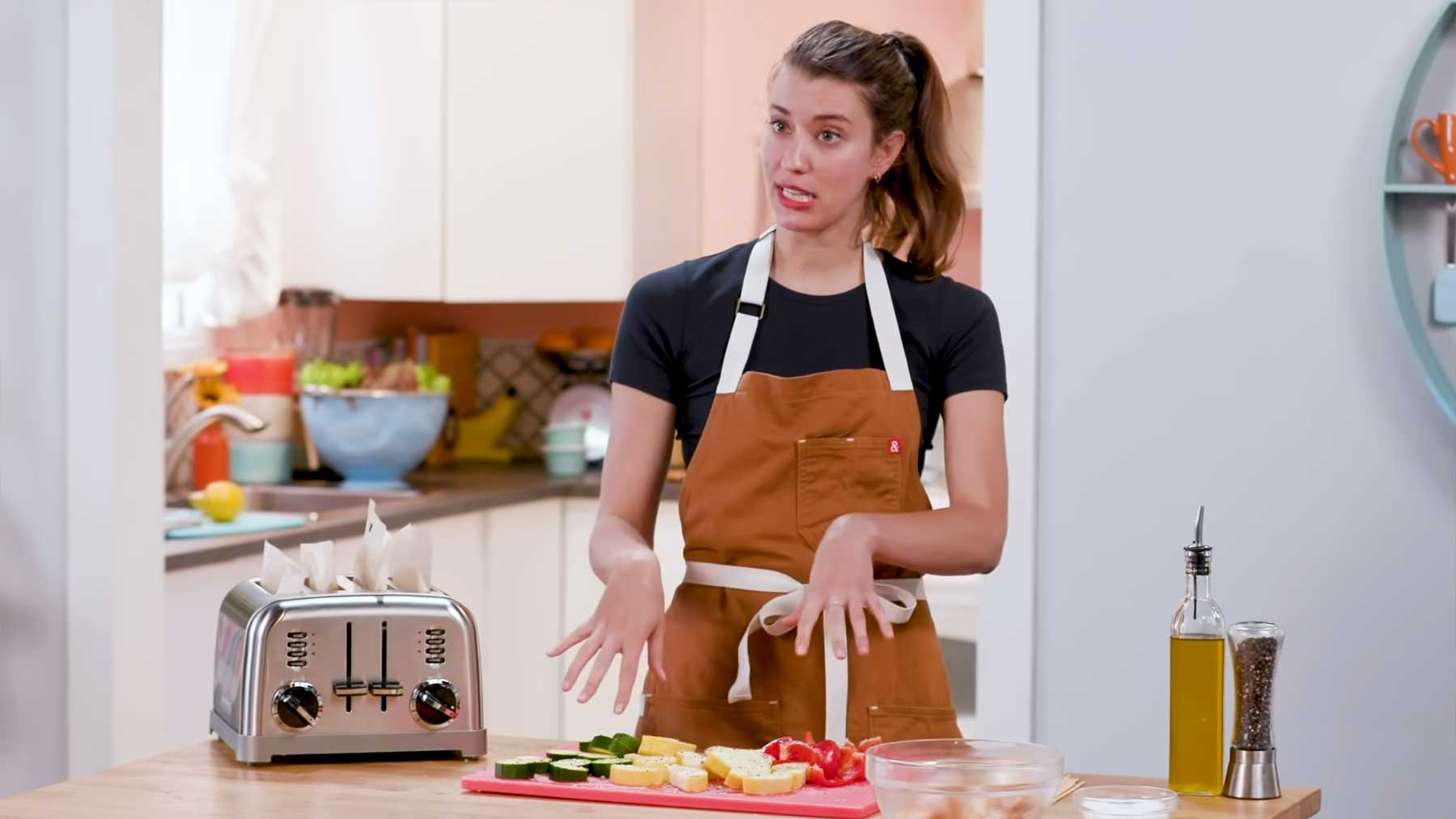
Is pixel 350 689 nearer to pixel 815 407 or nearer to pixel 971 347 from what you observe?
pixel 815 407

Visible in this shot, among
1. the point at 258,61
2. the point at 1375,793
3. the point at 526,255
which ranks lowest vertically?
the point at 1375,793

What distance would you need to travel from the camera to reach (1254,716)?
166cm

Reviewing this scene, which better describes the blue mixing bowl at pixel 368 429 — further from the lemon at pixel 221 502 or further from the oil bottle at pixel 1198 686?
the oil bottle at pixel 1198 686

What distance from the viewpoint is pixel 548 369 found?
5074 mm

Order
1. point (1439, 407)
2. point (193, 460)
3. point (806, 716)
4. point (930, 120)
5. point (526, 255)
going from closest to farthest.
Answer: point (806, 716), point (930, 120), point (1439, 407), point (193, 460), point (526, 255)

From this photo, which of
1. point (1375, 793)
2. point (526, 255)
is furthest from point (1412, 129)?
point (526, 255)

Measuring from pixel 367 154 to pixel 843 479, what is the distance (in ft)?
8.44

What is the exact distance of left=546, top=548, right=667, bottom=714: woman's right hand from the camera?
1.71 meters

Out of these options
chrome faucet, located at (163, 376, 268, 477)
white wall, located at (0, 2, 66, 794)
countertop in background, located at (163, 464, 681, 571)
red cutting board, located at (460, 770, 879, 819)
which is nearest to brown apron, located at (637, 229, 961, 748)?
red cutting board, located at (460, 770, 879, 819)

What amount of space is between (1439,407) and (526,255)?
8.08 ft

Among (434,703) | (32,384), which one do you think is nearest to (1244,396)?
(434,703)

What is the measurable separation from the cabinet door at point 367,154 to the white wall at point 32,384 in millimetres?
1446

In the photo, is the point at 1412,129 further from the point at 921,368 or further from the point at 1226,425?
the point at 921,368

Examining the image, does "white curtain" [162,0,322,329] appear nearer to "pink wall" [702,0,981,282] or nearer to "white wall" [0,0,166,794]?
"white wall" [0,0,166,794]
